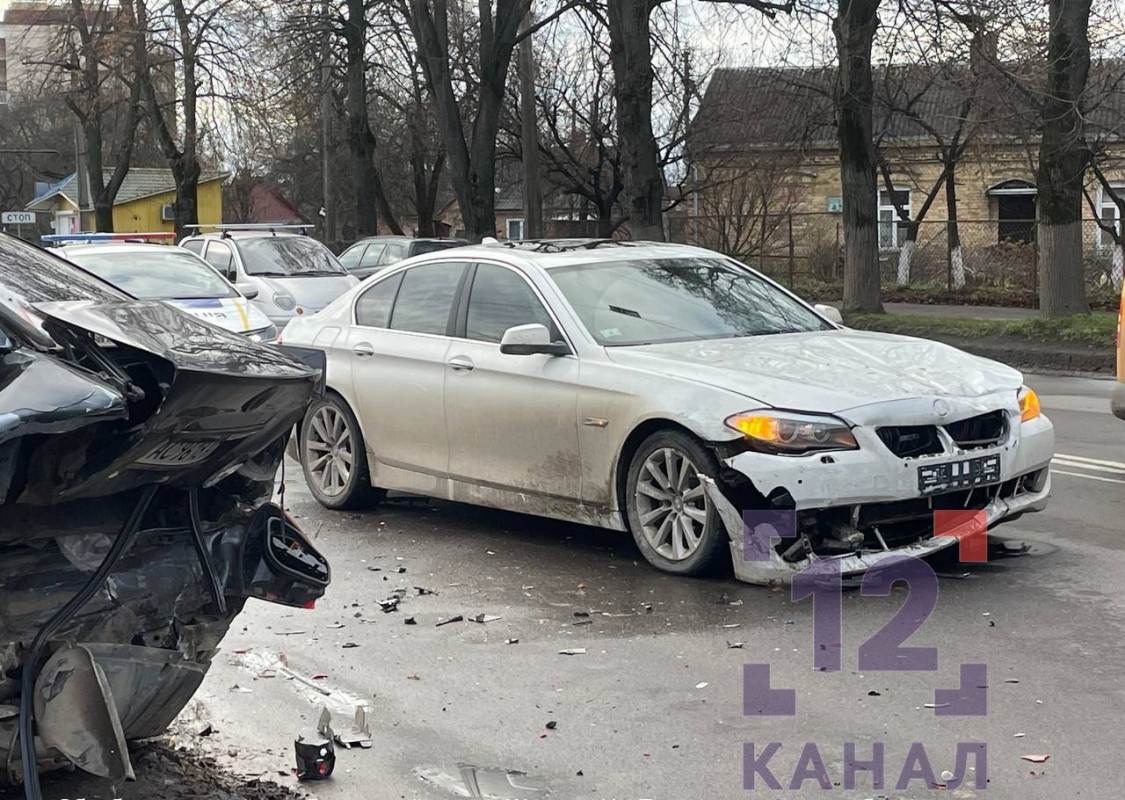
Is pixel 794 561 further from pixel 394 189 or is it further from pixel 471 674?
pixel 394 189

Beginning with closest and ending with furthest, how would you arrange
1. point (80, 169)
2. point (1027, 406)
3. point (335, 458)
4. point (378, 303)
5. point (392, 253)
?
point (1027, 406) → point (378, 303) → point (335, 458) → point (392, 253) → point (80, 169)

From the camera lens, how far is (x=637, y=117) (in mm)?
21688

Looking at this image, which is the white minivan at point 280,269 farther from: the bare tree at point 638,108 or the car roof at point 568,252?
the car roof at point 568,252

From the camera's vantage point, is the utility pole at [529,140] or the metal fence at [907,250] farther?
the metal fence at [907,250]

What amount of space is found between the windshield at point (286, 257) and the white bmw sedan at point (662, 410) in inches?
472

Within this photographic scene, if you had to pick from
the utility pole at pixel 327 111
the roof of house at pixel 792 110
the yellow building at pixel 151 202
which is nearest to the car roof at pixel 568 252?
the utility pole at pixel 327 111

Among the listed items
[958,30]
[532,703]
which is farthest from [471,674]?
[958,30]

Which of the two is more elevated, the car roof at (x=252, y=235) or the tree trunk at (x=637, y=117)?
the tree trunk at (x=637, y=117)

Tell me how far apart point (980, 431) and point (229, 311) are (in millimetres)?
9789

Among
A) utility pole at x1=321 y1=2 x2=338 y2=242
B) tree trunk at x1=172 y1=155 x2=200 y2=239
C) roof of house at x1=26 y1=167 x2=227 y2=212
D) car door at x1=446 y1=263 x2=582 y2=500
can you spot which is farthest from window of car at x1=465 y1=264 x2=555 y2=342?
roof of house at x1=26 y1=167 x2=227 y2=212

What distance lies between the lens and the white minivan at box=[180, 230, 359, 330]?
19.8 m

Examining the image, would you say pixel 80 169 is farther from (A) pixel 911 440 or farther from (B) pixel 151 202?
(A) pixel 911 440

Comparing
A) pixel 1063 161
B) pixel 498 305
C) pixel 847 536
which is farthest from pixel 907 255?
pixel 847 536

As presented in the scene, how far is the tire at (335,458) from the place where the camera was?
846 centimetres
